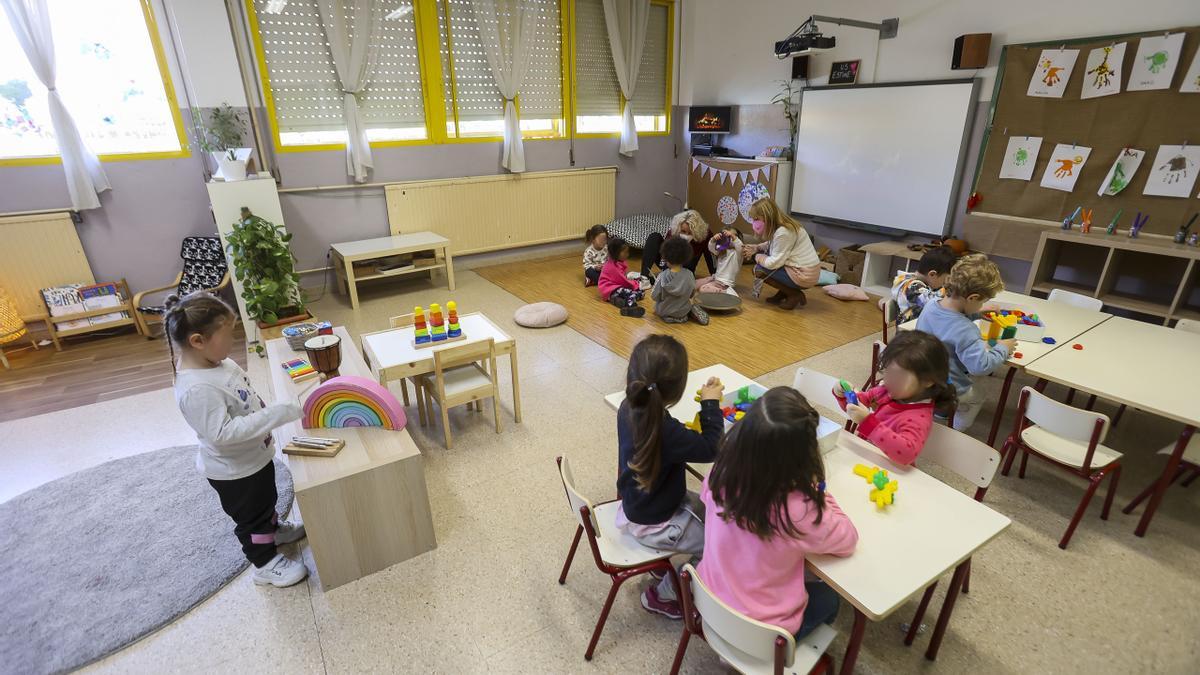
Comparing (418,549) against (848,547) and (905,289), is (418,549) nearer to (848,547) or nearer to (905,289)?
(848,547)

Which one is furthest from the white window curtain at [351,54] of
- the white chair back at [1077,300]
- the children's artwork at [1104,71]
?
the children's artwork at [1104,71]

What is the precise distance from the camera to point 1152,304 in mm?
3879

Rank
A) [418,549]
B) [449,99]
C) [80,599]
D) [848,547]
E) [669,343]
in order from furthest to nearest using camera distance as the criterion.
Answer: [449,99] < [418,549] < [80,599] < [669,343] < [848,547]

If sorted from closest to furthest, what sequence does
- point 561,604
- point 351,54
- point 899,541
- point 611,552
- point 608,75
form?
point 899,541 < point 611,552 < point 561,604 < point 351,54 < point 608,75

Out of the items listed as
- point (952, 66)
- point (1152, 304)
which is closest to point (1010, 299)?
point (1152, 304)

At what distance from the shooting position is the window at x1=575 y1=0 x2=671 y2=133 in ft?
20.4

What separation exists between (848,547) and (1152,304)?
4.19 meters

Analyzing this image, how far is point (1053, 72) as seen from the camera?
13.5 feet

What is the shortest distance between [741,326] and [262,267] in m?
3.69

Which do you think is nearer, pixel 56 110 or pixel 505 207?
pixel 56 110

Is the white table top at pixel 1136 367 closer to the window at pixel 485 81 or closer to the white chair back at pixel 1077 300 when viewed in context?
the white chair back at pixel 1077 300

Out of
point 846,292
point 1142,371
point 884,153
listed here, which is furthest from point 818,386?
point 884,153

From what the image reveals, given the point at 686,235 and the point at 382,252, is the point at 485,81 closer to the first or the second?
the point at 382,252

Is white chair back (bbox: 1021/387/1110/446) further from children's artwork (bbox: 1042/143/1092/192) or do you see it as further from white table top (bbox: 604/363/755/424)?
children's artwork (bbox: 1042/143/1092/192)
